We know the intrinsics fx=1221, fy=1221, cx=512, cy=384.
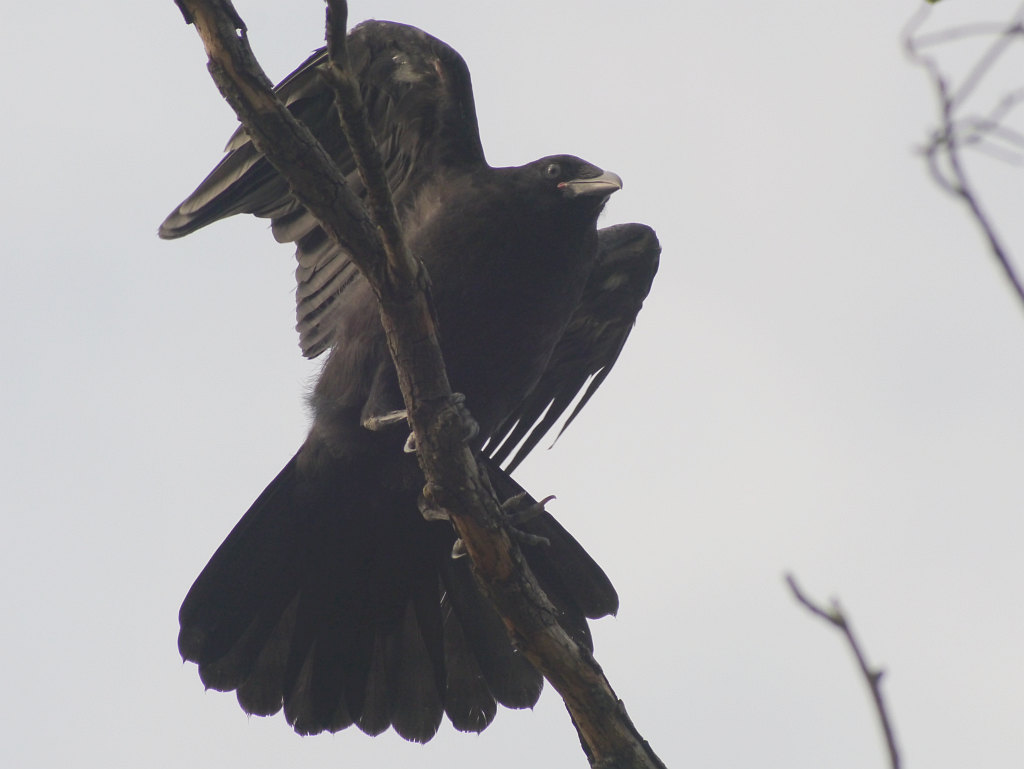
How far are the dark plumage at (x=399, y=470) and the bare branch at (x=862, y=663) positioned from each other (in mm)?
3389

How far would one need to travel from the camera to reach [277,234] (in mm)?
5723

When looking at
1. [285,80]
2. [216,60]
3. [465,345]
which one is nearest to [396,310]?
[216,60]

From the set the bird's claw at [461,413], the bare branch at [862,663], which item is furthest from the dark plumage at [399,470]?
the bare branch at [862,663]

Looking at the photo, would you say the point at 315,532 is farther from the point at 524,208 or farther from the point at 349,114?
the point at 349,114

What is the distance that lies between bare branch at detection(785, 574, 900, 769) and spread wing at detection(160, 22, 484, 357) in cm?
388

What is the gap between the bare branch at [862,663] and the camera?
135cm

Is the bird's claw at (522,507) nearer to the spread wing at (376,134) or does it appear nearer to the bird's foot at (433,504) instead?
the bird's foot at (433,504)

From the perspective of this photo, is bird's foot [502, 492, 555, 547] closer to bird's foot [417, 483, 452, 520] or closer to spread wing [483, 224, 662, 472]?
bird's foot [417, 483, 452, 520]

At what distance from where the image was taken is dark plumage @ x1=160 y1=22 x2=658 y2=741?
4.99 m

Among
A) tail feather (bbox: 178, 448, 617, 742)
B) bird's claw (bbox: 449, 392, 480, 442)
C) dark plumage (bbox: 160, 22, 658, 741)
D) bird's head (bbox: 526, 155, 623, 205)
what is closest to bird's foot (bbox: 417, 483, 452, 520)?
bird's claw (bbox: 449, 392, 480, 442)

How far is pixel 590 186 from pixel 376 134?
3.34ft

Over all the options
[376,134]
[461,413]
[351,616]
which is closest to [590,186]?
[376,134]

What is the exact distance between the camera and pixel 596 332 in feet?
21.2

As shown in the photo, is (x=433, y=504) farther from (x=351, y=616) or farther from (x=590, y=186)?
(x=590, y=186)
